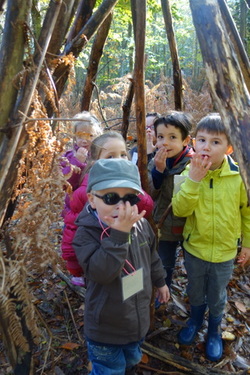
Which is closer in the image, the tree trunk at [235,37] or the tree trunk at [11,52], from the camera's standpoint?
the tree trunk at [235,37]

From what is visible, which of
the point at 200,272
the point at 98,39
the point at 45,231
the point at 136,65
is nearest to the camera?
the point at 45,231

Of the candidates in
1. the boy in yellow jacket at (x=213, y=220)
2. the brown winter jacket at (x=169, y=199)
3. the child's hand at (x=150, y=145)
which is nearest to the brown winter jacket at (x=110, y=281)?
the boy in yellow jacket at (x=213, y=220)

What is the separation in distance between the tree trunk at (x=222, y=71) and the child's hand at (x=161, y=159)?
1.16 m

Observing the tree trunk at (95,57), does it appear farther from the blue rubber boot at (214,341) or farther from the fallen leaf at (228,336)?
the fallen leaf at (228,336)

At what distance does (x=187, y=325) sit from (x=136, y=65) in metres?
2.04

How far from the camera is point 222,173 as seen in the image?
2150 millimetres

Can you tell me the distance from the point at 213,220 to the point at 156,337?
107 cm

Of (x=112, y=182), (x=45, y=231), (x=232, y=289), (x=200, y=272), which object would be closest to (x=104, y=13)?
(x=112, y=182)

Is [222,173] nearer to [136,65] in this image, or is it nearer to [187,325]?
[136,65]

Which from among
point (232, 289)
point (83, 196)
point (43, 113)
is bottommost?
point (232, 289)

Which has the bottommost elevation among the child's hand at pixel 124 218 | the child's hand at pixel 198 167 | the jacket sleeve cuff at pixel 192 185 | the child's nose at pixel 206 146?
the child's hand at pixel 124 218

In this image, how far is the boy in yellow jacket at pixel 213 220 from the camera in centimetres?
211

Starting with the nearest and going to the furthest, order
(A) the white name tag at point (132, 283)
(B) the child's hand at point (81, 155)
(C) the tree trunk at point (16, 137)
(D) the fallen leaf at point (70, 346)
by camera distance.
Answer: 1. (C) the tree trunk at point (16, 137)
2. (A) the white name tag at point (132, 283)
3. (D) the fallen leaf at point (70, 346)
4. (B) the child's hand at point (81, 155)

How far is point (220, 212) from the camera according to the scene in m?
2.15
